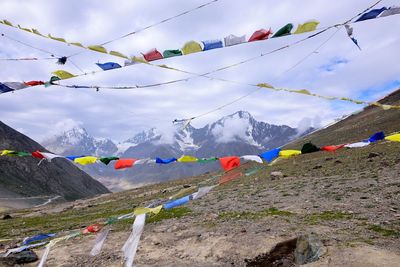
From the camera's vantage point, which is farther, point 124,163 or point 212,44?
point 124,163

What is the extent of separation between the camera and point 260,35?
10.1 metres

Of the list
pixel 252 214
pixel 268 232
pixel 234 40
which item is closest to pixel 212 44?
pixel 234 40

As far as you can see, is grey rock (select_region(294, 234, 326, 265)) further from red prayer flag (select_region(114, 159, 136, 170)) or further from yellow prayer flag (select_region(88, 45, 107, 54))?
yellow prayer flag (select_region(88, 45, 107, 54))

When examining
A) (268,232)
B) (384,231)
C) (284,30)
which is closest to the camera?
(284,30)

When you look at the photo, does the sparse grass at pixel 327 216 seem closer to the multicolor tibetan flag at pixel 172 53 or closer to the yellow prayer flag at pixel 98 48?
the multicolor tibetan flag at pixel 172 53

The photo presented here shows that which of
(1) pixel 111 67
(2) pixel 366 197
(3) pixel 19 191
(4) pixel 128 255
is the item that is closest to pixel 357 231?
(2) pixel 366 197

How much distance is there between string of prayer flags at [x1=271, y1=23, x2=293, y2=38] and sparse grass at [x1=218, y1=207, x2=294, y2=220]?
39.9 ft

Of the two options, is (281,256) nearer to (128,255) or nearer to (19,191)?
(128,255)

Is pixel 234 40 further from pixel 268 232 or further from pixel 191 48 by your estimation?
pixel 268 232

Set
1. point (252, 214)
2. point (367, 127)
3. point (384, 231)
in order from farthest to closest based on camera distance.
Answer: point (367, 127) → point (252, 214) → point (384, 231)

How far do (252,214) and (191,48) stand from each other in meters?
13.5

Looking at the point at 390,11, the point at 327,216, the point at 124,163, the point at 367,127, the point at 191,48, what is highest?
the point at 191,48

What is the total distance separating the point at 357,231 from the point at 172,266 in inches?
290

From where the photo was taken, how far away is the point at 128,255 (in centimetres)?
904
